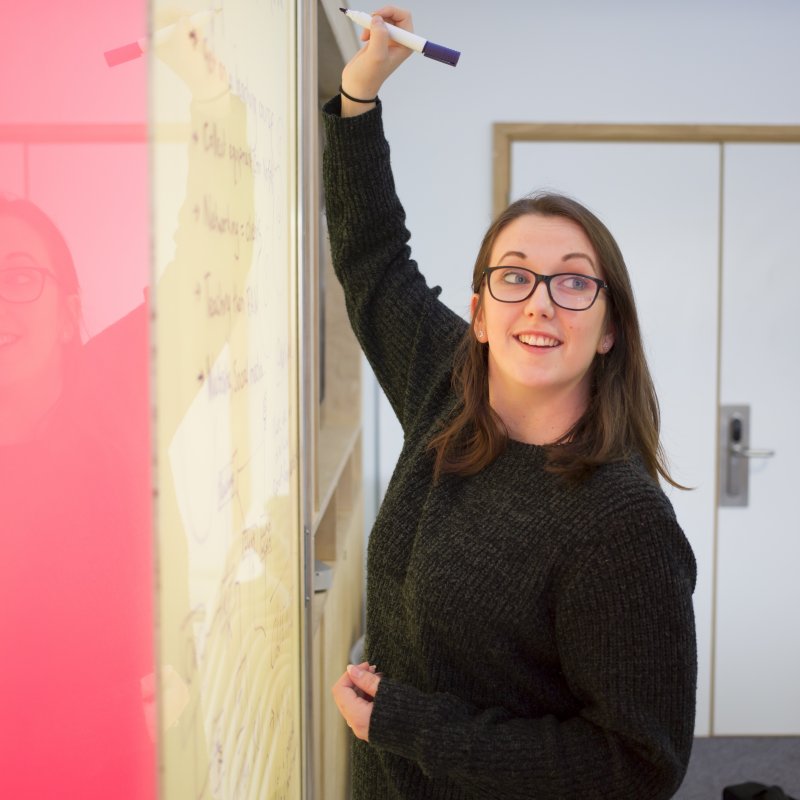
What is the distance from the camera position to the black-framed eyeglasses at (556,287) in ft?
3.45

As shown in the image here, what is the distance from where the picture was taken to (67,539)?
2.34 ft

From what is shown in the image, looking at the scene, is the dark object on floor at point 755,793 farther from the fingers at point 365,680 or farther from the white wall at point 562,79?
the white wall at point 562,79

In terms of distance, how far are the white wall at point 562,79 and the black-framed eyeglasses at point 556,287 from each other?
73.2 inches

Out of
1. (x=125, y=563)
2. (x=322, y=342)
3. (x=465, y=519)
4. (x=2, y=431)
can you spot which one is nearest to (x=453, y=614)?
(x=465, y=519)

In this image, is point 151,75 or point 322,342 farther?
point 322,342

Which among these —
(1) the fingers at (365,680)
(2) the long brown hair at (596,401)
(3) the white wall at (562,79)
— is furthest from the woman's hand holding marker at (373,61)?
(3) the white wall at (562,79)

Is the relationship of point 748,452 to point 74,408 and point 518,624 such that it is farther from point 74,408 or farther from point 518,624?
point 74,408

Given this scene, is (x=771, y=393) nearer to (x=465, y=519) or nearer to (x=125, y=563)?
(x=465, y=519)

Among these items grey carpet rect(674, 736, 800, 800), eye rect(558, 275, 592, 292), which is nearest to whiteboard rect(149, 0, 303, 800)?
eye rect(558, 275, 592, 292)

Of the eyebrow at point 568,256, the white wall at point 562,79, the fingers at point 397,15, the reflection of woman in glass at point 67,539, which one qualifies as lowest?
the reflection of woman in glass at point 67,539

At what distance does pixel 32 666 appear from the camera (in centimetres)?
70

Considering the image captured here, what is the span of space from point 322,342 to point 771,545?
1781 millimetres

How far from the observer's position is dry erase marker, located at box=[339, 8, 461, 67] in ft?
3.13

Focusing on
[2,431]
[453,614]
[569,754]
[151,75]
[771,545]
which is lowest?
[771,545]
